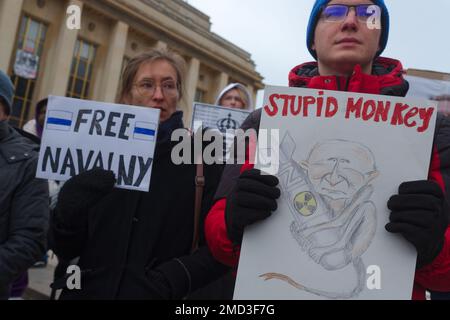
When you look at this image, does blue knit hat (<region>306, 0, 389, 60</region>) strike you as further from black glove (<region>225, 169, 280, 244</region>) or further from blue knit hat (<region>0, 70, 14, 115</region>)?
blue knit hat (<region>0, 70, 14, 115</region>)

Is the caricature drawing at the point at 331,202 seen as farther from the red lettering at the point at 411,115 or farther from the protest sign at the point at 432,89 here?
the protest sign at the point at 432,89

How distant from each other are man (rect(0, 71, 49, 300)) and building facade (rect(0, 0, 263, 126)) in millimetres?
15754

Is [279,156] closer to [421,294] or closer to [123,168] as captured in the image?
[421,294]

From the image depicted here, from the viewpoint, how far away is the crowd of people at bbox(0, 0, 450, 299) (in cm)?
128

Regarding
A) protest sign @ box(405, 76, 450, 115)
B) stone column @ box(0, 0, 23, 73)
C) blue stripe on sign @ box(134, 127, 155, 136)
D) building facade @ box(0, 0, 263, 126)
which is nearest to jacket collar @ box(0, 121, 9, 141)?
blue stripe on sign @ box(134, 127, 155, 136)

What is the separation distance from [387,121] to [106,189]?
1.07 m

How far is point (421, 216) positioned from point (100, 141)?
4.14 feet

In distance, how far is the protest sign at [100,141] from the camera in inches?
73.8

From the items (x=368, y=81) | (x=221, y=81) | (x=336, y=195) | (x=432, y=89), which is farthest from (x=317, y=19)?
(x=221, y=81)

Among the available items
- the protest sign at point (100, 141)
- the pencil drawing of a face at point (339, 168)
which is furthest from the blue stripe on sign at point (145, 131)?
the pencil drawing of a face at point (339, 168)

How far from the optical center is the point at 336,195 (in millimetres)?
1306

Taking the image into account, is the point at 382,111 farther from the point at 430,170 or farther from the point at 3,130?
the point at 3,130

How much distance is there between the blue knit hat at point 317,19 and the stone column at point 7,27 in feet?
64.3

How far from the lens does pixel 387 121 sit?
1308 mm
